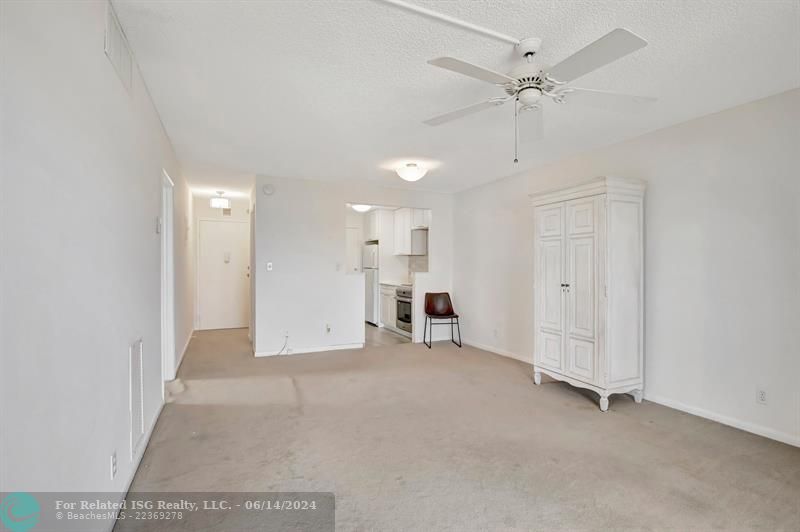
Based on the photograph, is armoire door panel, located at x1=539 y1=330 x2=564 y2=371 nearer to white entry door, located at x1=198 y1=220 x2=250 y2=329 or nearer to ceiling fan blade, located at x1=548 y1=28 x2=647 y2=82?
ceiling fan blade, located at x1=548 y1=28 x2=647 y2=82

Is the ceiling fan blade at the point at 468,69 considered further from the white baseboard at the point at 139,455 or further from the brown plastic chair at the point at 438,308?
the brown plastic chair at the point at 438,308

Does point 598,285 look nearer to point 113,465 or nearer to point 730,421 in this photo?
point 730,421

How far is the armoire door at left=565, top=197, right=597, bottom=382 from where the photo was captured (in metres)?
3.37

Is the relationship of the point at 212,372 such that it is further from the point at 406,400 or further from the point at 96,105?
the point at 96,105

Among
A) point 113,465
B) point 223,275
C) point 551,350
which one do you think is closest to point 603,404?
point 551,350

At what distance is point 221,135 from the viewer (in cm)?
356

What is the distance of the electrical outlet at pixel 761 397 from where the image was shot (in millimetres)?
2754

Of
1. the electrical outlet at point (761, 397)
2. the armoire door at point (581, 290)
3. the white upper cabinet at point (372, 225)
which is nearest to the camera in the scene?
the electrical outlet at point (761, 397)

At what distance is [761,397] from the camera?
2775 millimetres

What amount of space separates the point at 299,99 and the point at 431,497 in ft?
8.70

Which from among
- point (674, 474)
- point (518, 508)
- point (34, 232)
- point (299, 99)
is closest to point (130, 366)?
point (34, 232)

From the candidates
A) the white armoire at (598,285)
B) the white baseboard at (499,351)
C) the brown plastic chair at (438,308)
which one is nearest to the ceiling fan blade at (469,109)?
the white armoire at (598,285)

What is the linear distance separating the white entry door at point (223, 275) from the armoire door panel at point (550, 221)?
5.87 metres

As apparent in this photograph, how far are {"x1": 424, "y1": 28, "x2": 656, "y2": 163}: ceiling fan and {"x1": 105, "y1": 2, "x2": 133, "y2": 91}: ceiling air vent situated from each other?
147 centimetres
